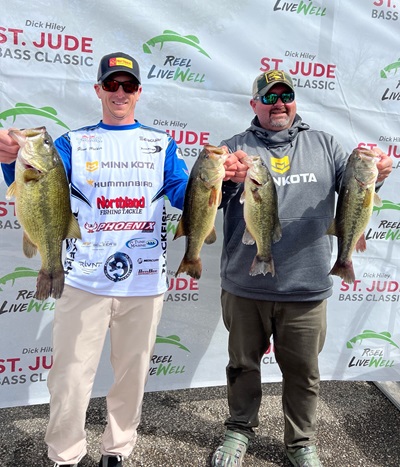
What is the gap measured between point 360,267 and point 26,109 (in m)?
3.23

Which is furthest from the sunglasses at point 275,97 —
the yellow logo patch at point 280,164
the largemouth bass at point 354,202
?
the largemouth bass at point 354,202

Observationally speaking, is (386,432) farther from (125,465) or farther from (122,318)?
(122,318)

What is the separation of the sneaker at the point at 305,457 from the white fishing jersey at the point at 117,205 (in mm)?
1573

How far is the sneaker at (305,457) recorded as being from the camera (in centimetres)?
290

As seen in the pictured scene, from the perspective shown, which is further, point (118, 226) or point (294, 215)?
point (294, 215)

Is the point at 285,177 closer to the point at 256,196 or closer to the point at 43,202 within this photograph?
the point at 256,196

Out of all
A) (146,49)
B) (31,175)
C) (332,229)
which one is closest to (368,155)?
(332,229)

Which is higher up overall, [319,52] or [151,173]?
[319,52]

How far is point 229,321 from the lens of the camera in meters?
3.04

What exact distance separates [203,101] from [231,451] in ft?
Result: 8.94

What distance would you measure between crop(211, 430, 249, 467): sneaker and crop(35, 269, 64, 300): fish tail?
170 centimetres

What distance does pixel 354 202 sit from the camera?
8.05ft

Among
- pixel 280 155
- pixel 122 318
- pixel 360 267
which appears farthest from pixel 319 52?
pixel 122 318

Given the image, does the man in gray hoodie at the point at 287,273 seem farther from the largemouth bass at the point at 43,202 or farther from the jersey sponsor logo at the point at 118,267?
the largemouth bass at the point at 43,202
